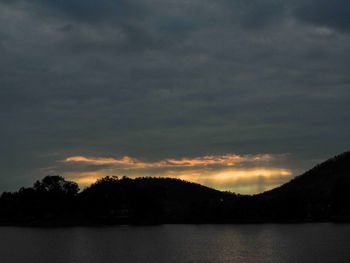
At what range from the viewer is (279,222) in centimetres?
19850

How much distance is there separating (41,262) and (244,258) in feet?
119

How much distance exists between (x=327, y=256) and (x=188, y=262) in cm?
2506

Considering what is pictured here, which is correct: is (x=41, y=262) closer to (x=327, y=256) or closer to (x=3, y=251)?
(x=3, y=251)

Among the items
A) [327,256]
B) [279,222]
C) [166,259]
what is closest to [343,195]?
[279,222]

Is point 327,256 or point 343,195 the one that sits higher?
point 343,195

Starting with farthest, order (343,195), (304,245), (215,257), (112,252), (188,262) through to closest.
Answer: (343,195) → (304,245) → (112,252) → (215,257) → (188,262)

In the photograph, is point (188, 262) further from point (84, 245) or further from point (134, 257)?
point (84, 245)

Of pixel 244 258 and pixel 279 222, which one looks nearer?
pixel 244 258

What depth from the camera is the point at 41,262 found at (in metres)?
78.7

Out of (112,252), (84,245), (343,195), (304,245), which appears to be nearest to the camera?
(112,252)

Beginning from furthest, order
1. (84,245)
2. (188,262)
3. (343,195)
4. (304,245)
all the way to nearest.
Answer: (343,195), (84,245), (304,245), (188,262)

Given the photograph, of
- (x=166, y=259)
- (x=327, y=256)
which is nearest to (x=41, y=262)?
(x=166, y=259)

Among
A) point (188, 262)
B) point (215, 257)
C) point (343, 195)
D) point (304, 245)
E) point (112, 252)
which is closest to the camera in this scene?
point (188, 262)

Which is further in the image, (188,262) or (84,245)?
(84,245)
